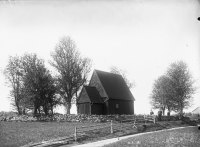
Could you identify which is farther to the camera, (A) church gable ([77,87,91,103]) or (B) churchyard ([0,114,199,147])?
(A) church gable ([77,87,91,103])

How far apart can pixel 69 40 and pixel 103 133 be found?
87.0ft

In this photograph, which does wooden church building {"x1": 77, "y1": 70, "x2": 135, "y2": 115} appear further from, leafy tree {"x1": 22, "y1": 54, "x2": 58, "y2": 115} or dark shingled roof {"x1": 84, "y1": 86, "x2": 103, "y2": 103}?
leafy tree {"x1": 22, "y1": 54, "x2": 58, "y2": 115}

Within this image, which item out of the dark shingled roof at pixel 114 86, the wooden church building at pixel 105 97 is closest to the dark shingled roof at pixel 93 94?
the wooden church building at pixel 105 97

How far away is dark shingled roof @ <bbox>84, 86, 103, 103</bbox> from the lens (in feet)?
118

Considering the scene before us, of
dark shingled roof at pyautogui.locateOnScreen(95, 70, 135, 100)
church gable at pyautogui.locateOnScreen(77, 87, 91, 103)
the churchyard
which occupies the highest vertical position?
dark shingled roof at pyautogui.locateOnScreen(95, 70, 135, 100)

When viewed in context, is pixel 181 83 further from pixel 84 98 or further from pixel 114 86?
pixel 84 98

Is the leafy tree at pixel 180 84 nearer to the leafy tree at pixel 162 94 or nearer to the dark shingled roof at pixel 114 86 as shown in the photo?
the leafy tree at pixel 162 94

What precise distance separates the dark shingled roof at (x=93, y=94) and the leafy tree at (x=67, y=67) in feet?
21.0

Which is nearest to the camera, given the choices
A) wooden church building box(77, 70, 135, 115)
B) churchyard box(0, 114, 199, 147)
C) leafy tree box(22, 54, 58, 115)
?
churchyard box(0, 114, 199, 147)

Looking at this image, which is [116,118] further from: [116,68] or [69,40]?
[116,68]

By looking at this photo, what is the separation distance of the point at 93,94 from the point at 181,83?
73.2 ft

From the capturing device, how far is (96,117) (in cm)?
3080

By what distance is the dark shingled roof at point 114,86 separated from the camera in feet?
128

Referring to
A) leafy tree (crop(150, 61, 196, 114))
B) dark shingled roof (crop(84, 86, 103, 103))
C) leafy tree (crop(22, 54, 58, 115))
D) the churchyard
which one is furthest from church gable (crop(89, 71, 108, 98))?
leafy tree (crop(150, 61, 196, 114))
